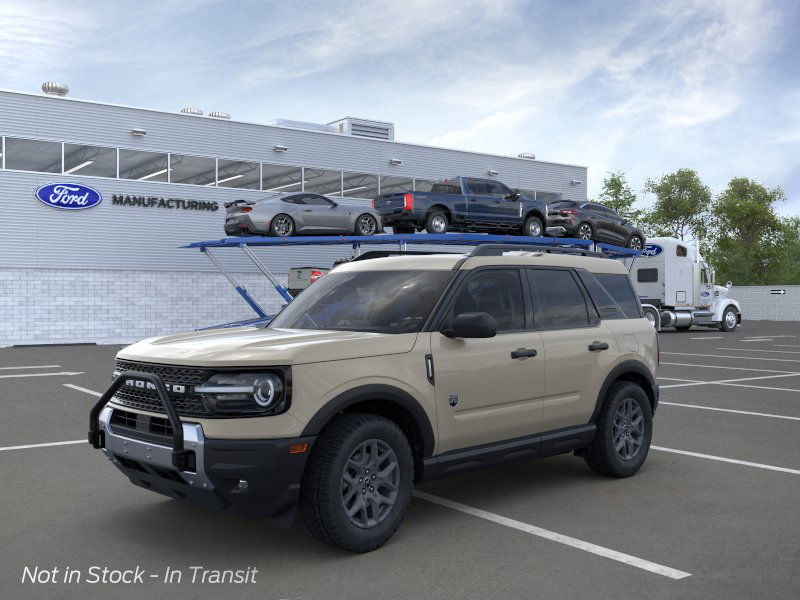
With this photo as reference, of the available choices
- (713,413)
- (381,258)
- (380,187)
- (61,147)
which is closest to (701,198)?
(380,187)

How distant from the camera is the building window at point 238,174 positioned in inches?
1217

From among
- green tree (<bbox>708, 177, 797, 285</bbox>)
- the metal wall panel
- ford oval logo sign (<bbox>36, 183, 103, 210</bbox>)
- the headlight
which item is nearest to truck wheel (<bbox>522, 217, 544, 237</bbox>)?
the metal wall panel

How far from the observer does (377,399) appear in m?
4.96

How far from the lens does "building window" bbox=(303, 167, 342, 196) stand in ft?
108

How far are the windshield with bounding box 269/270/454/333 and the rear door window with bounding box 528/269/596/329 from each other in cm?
90

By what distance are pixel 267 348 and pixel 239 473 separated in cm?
73

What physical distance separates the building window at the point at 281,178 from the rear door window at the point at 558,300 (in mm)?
26532

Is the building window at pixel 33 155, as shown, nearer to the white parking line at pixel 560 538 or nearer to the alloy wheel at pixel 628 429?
the white parking line at pixel 560 538

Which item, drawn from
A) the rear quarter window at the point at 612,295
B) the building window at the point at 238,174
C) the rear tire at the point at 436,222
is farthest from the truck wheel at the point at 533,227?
the rear quarter window at the point at 612,295

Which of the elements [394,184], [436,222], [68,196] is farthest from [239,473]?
[394,184]

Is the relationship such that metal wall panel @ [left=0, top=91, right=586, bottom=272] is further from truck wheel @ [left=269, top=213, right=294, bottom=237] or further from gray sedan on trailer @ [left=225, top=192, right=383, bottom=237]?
truck wheel @ [left=269, top=213, right=294, bottom=237]

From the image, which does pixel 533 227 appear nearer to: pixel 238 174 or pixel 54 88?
pixel 238 174

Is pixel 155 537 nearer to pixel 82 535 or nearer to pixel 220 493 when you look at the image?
pixel 82 535

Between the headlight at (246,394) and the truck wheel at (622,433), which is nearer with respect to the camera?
the headlight at (246,394)
